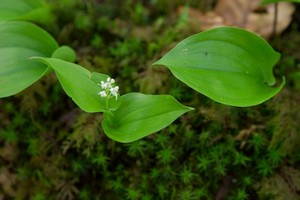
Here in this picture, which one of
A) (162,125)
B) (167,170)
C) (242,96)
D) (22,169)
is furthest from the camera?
(22,169)

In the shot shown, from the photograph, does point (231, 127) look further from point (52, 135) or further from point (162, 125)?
point (52, 135)

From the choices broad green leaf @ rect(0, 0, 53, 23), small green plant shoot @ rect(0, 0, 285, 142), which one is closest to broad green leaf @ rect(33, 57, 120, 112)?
small green plant shoot @ rect(0, 0, 285, 142)

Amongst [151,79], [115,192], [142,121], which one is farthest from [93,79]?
[115,192]

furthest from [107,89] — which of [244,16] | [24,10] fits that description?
[244,16]

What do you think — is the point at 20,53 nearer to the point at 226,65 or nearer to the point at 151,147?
the point at 151,147

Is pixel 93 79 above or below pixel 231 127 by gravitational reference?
above

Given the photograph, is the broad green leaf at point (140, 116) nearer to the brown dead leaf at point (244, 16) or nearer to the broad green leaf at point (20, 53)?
the broad green leaf at point (20, 53)

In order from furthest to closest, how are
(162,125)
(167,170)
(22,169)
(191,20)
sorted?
1. (191,20)
2. (22,169)
3. (167,170)
4. (162,125)

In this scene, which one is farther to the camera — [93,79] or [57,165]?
[57,165]

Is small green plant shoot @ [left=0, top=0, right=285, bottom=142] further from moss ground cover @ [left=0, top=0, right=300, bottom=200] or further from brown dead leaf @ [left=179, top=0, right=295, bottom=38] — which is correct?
brown dead leaf @ [left=179, top=0, right=295, bottom=38]
